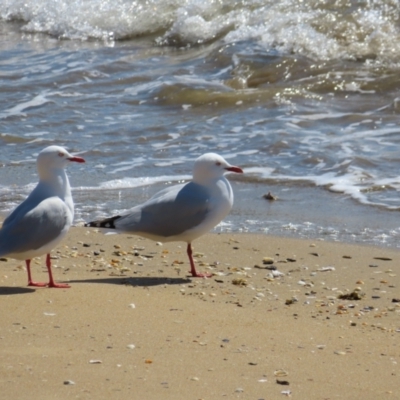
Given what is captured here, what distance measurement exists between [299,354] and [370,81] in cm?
864

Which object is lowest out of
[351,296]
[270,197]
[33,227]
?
[270,197]

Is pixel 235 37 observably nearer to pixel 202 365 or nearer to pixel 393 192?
pixel 393 192

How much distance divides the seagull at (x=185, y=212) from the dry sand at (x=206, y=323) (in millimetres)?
282

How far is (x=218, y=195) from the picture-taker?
5.98 m

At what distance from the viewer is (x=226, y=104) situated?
1162cm

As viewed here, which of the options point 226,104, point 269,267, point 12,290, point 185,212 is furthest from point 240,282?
point 226,104

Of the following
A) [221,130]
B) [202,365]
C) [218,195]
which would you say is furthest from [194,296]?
[221,130]

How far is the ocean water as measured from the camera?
8.00m

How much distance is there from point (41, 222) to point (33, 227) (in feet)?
0.18

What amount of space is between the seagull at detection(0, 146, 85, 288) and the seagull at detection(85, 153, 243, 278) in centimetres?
50

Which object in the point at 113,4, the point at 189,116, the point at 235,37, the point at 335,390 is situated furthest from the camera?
the point at 113,4

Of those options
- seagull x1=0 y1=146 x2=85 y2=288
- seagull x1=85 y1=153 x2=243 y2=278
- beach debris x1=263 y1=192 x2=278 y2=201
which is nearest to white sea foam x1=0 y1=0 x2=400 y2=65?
beach debris x1=263 y1=192 x2=278 y2=201

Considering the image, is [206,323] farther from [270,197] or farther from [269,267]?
[270,197]

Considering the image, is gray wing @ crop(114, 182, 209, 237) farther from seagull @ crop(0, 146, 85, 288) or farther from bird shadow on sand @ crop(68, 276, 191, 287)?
seagull @ crop(0, 146, 85, 288)
